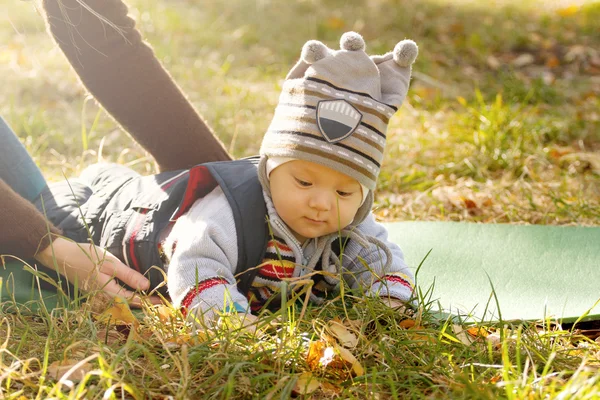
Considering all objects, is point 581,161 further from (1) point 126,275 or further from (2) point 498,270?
(1) point 126,275

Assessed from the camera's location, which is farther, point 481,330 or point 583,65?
point 583,65

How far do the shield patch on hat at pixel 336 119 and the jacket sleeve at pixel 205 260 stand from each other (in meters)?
0.38

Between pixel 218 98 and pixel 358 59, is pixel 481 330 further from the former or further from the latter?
pixel 218 98

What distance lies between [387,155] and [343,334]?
2.10 meters

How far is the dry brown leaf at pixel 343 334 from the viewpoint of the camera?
1.68m

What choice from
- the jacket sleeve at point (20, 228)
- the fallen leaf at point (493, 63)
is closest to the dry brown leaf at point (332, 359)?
the jacket sleeve at point (20, 228)

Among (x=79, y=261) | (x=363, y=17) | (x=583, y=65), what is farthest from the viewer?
(x=363, y=17)

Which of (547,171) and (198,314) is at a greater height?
(547,171)

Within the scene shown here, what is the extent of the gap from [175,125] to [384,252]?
0.93 metres

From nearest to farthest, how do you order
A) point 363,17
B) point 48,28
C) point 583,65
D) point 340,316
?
point 340,316, point 48,28, point 583,65, point 363,17

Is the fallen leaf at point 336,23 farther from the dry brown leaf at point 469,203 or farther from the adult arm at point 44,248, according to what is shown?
the adult arm at point 44,248

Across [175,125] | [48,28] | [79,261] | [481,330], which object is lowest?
[79,261]

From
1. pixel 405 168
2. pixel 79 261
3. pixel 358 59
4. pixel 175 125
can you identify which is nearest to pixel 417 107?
pixel 405 168

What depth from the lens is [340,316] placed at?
1.92 m
